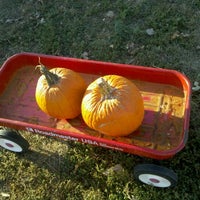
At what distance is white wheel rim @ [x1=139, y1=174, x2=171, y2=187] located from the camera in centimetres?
279

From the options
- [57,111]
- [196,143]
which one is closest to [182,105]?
[196,143]

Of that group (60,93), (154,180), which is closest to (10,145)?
(60,93)

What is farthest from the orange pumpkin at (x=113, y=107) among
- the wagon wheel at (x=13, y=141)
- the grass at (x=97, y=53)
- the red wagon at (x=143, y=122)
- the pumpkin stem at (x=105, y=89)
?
the wagon wheel at (x=13, y=141)

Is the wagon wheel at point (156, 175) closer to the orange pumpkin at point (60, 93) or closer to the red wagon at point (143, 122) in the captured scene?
the red wagon at point (143, 122)

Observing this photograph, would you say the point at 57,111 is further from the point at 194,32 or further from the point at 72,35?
the point at 194,32

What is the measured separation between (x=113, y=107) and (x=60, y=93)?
0.46 m

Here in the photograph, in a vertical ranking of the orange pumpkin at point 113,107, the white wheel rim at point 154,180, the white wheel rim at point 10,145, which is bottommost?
the white wheel rim at point 154,180

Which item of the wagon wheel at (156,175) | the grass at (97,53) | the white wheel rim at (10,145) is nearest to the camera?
the wagon wheel at (156,175)

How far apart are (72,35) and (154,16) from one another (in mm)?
997

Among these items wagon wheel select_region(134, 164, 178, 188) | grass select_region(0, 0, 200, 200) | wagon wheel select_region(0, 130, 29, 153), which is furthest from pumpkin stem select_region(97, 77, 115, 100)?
wagon wheel select_region(0, 130, 29, 153)

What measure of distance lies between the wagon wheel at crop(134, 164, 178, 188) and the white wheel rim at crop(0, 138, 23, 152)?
44.5 inches

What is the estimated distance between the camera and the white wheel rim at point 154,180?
9.15 ft

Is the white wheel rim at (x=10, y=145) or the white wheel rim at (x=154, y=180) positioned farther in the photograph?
the white wheel rim at (x=10, y=145)

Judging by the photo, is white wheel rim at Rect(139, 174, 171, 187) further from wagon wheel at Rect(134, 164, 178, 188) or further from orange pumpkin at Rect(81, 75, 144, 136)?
orange pumpkin at Rect(81, 75, 144, 136)
